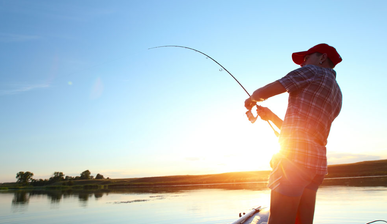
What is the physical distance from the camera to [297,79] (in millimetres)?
2256

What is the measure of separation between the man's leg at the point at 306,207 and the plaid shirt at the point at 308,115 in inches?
10.3

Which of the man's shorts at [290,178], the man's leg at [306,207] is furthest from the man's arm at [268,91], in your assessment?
the man's leg at [306,207]

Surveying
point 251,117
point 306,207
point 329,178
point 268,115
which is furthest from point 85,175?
point 306,207

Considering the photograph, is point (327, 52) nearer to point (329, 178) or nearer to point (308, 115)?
point (308, 115)

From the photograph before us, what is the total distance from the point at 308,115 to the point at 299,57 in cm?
82

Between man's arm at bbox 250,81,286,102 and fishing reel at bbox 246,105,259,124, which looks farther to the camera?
fishing reel at bbox 246,105,259,124

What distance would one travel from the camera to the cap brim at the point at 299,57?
8.83 ft

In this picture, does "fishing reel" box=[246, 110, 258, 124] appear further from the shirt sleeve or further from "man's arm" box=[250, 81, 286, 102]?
the shirt sleeve

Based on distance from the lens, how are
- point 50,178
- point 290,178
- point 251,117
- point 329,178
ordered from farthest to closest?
point 50,178 → point 329,178 → point 251,117 → point 290,178

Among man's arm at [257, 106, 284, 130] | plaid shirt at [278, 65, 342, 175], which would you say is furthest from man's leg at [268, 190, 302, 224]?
man's arm at [257, 106, 284, 130]

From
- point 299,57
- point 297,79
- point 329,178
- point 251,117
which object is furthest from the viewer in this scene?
point 329,178

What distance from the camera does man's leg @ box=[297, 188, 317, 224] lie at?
2.44m

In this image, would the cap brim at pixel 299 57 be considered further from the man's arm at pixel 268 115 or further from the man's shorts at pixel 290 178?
the man's shorts at pixel 290 178

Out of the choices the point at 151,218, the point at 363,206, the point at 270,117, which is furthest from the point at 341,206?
the point at 270,117
